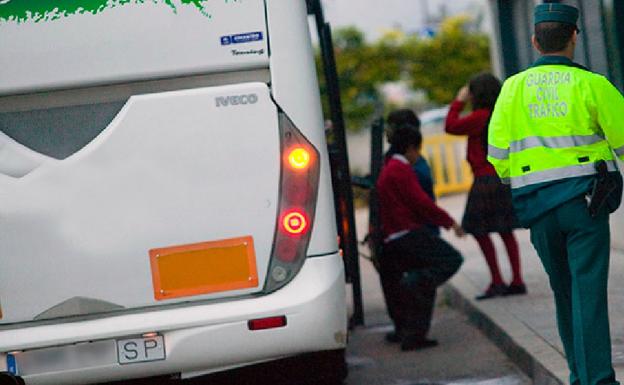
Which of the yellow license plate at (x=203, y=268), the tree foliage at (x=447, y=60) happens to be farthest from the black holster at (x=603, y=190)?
the tree foliage at (x=447, y=60)

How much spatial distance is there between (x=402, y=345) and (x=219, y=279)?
327cm

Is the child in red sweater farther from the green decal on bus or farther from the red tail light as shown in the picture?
the green decal on bus

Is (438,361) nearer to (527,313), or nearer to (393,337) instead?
(527,313)

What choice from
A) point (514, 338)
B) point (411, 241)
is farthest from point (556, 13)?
point (411, 241)

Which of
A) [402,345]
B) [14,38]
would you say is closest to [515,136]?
[14,38]

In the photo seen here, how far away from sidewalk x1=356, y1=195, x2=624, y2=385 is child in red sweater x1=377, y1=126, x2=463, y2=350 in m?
0.50

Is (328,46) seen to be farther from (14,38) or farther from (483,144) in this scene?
(483,144)

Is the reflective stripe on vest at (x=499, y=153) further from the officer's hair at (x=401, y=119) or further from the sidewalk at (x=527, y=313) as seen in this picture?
the officer's hair at (x=401, y=119)

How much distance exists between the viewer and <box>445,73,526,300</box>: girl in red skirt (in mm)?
10375

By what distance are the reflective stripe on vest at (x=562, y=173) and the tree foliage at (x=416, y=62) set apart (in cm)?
2970

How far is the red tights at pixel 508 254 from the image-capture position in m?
10.7

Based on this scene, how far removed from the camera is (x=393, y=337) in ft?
33.6

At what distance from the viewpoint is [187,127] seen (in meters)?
6.70

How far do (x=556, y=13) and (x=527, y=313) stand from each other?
12.1 feet
